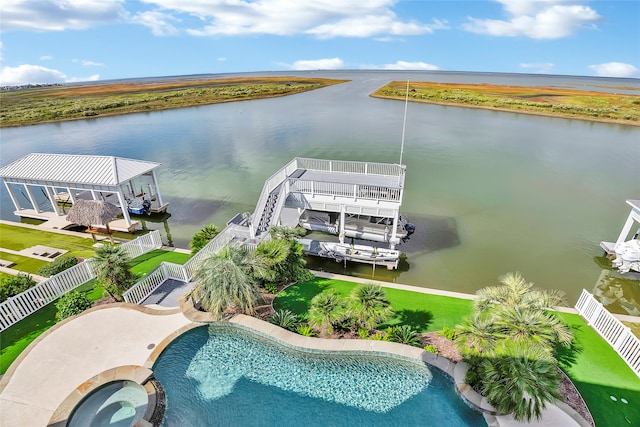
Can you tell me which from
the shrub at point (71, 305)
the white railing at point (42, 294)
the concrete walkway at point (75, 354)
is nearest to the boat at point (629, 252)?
the concrete walkway at point (75, 354)

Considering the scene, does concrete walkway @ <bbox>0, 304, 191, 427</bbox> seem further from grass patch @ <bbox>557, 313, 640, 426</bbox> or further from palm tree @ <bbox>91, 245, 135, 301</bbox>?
grass patch @ <bbox>557, 313, 640, 426</bbox>

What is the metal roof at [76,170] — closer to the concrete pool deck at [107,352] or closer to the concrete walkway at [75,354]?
the concrete walkway at [75,354]

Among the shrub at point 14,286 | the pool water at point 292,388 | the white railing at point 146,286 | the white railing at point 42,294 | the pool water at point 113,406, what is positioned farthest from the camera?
the white railing at point 146,286

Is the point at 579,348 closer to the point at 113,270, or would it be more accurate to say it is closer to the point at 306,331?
the point at 306,331

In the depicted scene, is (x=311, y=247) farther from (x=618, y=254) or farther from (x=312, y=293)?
(x=618, y=254)

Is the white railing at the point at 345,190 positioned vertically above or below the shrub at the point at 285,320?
above

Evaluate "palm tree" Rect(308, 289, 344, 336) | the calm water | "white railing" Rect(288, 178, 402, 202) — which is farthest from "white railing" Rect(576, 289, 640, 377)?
"palm tree" Rect(308, 289, 344, 336)

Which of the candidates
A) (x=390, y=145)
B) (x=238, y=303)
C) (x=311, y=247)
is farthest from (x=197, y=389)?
(x=390, y=145)
